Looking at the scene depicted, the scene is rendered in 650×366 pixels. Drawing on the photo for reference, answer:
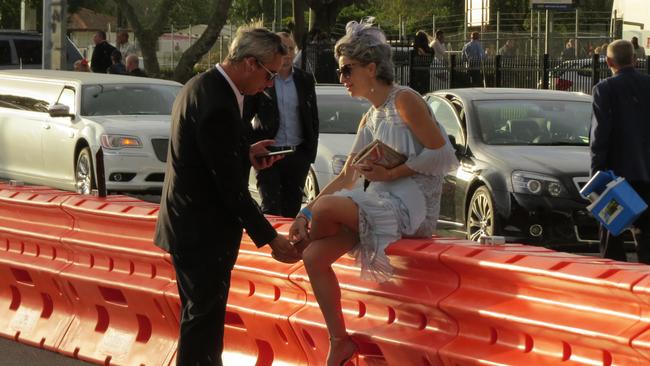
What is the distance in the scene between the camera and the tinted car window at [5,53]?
Result: 30531 mm

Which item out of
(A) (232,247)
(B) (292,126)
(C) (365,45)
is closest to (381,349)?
(A) (232,247)

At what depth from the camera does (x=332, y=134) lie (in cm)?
1574

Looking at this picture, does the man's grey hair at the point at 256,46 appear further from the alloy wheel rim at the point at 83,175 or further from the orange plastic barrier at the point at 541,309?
the alloy wheel rim at the point at 83,175

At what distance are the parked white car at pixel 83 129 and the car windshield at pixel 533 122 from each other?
17.6 feet

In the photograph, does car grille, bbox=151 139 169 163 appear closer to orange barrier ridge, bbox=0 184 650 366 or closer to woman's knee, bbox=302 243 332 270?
orange barrier ridge, bbox=0 184 650 366

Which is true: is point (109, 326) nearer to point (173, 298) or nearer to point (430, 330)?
point (173, 298)

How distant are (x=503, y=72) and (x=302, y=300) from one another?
2343 centimetres

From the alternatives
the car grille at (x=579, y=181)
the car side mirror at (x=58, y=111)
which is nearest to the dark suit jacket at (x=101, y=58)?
the car side mirror at (x=58, y=111)

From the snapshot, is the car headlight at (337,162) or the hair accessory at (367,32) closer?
the hair accessory at (367,32)

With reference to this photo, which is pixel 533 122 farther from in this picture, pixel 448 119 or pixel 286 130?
pixel 286 130

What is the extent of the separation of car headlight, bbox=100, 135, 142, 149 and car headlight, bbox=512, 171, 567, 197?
267 inches

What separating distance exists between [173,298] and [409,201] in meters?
1.70

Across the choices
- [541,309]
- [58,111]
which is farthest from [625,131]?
[58,111]

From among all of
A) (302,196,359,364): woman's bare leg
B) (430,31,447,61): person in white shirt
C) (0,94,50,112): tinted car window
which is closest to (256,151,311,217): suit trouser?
(302,196,359,364): woman's bare leg
